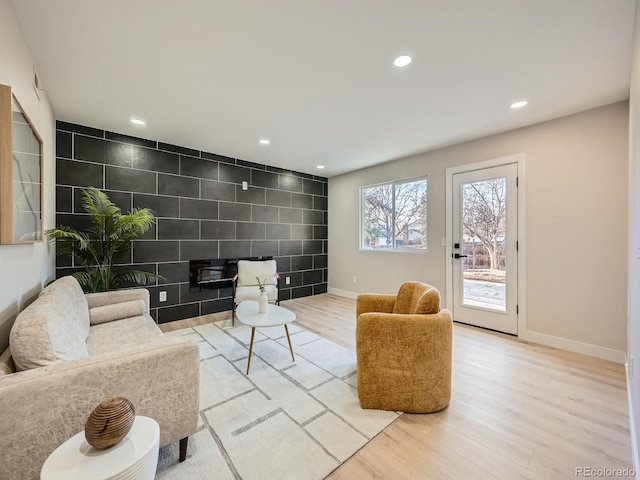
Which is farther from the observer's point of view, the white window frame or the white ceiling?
the white window frame

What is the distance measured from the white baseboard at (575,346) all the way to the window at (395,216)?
5.25 ft

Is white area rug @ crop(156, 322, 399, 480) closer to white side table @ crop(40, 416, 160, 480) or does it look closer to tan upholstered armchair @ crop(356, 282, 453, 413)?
tan upholstered armchair @ crop(356, 282, 453, 413)

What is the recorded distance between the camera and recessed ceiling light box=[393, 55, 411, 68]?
6.11 ft

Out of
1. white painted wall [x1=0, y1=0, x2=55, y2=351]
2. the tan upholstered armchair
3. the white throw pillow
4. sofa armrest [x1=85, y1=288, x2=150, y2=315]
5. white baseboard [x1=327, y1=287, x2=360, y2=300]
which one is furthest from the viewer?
white baseboard [x1=327, y1=287, x2=360, y2=300]

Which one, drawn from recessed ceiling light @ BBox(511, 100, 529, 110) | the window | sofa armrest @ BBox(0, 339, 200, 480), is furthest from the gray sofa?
the window

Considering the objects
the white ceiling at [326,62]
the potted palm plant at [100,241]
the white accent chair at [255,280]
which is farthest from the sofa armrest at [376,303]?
the potted palm plant at [100,241]

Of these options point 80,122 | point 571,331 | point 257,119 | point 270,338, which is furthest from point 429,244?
point 80,122

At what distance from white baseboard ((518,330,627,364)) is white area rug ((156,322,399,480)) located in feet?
6.71

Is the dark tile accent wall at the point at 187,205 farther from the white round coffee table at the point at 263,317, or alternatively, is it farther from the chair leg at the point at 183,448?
the chair leg at the point at 183,448

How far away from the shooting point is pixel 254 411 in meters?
1.80

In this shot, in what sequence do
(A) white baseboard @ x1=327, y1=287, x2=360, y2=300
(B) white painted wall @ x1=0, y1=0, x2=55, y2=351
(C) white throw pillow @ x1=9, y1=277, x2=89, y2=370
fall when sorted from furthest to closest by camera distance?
(A) white baseboard @ x1=327, y1=287, x2=360, y2=300
(B) white painted wall @ x1=0, y1=0, x2=55, y2=351
(C) white throw pillow @ x1=9, y1=277, x2=89, y2=370

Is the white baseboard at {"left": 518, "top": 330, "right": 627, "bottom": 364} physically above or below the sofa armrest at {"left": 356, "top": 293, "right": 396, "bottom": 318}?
below

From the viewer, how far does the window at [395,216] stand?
13.3 feet

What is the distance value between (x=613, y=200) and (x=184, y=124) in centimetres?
439
